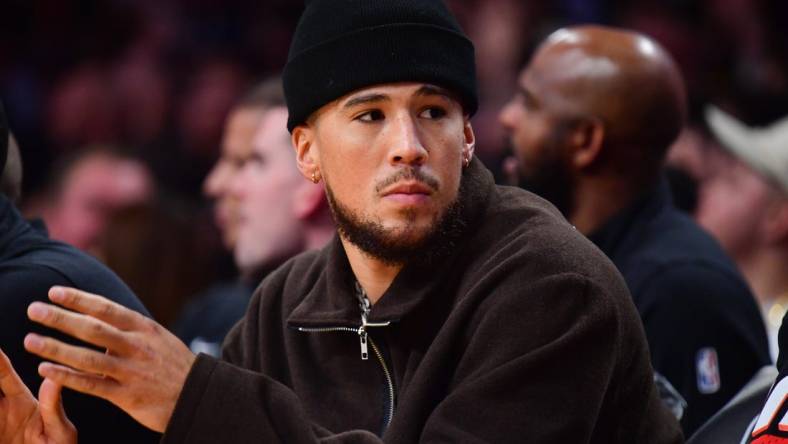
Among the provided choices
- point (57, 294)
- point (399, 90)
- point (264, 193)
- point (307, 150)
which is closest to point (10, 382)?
point (57, 294)

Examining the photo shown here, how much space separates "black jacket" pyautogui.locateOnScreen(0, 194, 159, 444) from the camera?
10.6ft

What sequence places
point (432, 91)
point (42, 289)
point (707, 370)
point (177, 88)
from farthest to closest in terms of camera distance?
point (177, 88) → point (707, 370) → point (42, 289) → point (432, 91)

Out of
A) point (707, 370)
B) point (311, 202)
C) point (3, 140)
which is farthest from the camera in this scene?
point (311, 202)

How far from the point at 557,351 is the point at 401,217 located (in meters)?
0.47

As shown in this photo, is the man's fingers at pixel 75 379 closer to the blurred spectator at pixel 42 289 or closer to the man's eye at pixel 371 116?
the blurred spectator at pixel 42 289

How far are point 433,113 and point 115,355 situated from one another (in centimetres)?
89

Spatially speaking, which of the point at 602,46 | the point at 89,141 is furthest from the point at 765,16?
the point at 89,141

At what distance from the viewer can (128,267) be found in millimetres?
6316

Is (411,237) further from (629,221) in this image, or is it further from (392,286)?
(629,221)

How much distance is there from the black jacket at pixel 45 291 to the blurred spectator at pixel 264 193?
175 cm

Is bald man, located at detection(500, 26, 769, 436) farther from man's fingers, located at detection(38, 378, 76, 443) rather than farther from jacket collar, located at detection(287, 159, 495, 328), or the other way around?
man's fingers, located at detection(38, 378, 76, 443)

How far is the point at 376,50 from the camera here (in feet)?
10.2

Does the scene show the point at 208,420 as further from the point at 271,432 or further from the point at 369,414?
the point at 369,414

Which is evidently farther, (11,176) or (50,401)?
(11,176)
